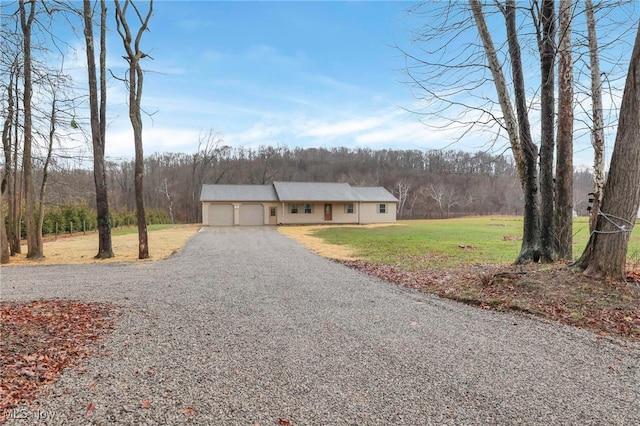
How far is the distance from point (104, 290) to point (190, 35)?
29.5 feet

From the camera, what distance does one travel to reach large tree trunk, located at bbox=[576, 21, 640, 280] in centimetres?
490

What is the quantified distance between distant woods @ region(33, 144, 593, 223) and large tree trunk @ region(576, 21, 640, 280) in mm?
39485

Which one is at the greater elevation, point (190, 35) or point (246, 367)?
point (190, 35)

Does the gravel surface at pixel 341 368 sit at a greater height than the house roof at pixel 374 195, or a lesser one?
lesser

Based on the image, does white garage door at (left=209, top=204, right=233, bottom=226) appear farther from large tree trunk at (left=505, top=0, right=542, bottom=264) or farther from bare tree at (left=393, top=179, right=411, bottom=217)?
bare tree at (left=393, top=179, right=411, bottom=217)

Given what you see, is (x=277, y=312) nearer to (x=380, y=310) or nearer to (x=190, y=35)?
(x=380, y=310)

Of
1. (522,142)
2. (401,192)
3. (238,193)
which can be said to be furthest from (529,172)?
(401,192)

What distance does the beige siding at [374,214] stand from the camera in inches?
1268

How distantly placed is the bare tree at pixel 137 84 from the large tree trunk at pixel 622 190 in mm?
11602

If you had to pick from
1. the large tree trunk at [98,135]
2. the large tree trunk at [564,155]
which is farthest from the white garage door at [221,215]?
the large tree trunk at [564,155]

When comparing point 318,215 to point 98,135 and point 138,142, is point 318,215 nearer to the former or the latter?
point 138,142

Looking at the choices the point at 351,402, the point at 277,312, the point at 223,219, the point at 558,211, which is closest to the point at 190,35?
the point at 277,312

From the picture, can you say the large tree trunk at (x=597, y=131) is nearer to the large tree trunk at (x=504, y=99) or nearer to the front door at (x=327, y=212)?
the large tree trunk at (x=504, y=99)

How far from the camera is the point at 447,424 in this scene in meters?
2.26
